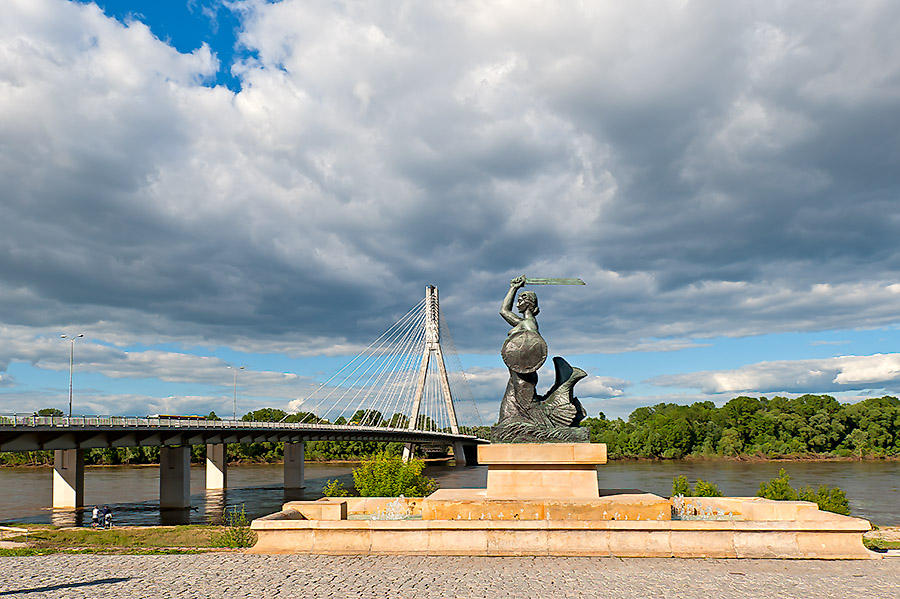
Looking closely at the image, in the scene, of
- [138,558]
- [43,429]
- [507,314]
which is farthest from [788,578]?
[43,429]

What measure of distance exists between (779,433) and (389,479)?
83.4m

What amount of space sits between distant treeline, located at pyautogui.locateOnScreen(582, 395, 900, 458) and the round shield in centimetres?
7278

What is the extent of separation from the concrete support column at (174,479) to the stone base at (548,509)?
106ft

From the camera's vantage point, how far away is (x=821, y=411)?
95188 millimetres

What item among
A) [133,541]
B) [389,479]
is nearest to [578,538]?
[133,541]

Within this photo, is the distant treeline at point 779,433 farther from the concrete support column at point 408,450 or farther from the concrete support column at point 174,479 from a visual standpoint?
the concrete support column at point 174,479

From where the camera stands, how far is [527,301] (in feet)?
60.6

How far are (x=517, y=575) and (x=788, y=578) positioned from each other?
4232mm

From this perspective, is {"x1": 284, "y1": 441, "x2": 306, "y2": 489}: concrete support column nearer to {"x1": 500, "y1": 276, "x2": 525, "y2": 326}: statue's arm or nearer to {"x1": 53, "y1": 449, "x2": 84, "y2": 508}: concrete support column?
{"x1": 53, "y1": 449, "x2": 84, "y2": 508}: concrete support column

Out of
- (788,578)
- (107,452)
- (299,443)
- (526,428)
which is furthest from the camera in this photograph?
(107,452)

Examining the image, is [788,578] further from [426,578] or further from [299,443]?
[299,443]

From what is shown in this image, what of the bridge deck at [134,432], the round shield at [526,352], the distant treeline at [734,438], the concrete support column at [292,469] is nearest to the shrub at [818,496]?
the round shield at [526,352]

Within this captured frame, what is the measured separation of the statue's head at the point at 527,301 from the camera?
18.5m

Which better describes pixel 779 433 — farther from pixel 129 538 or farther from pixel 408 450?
pixel 129 538
